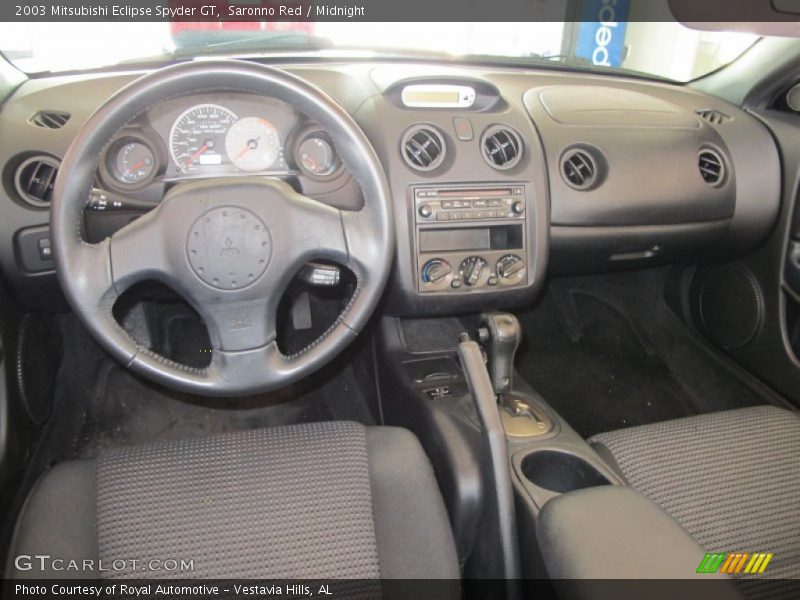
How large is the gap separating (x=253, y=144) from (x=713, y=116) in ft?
4.35

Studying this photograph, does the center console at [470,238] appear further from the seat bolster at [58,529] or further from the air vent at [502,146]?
the seat bolster at [58,529]

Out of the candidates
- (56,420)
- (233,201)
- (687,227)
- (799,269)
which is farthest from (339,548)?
(799,269)

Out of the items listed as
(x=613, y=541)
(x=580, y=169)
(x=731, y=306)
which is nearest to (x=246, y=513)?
(x=613, y=541)

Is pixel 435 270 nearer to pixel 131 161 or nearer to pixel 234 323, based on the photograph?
pixel 234 323

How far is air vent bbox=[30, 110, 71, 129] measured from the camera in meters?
1.30

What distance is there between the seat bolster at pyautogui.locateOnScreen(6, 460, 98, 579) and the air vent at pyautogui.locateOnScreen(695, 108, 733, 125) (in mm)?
1786

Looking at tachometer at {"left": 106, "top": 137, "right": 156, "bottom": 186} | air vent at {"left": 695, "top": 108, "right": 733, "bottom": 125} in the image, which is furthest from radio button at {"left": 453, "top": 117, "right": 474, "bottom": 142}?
air vent at {"left": 695, "top": 108, "right": 733, "bottom": 125}

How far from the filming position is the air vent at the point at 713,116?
5.78 feet

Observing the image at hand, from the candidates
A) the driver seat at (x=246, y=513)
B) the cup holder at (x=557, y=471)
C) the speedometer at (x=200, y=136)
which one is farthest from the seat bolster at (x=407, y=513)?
the speedometer at (x=200, y=136)

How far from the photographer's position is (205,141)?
1237mm

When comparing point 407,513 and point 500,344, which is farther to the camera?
point 500,344

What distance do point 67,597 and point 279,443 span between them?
0.40 meters

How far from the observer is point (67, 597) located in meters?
0.94

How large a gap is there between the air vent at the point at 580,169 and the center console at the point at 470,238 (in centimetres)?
21
